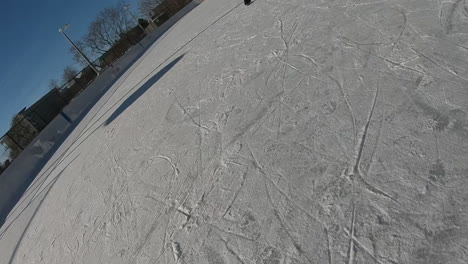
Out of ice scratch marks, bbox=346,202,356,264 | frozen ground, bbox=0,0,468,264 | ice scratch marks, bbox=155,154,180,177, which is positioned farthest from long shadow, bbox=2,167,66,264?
ice scratch marks, bbox=346,202,356,264

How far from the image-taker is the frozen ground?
1.90 metres

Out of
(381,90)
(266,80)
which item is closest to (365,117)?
(381,90)

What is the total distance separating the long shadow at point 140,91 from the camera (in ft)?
23.8

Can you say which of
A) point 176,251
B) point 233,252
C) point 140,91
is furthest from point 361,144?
point 140,91

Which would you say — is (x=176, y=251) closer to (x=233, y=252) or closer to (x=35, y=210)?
(x=233, y=252)

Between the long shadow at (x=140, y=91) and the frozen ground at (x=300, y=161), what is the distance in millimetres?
1921

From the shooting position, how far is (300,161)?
8.46 feet

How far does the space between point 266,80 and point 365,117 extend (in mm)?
1701

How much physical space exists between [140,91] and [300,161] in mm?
6075

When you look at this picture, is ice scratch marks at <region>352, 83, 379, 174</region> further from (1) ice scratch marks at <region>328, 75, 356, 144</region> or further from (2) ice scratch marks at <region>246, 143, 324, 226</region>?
(2) ice scratch marks at <region>246, 143, 324, 226</region>

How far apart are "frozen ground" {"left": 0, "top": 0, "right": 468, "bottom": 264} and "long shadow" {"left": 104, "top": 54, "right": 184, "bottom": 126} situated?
75.6 inches

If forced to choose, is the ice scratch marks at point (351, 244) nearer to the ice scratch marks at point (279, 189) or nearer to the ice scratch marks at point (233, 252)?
the ice scratch marks at point (279, 189)

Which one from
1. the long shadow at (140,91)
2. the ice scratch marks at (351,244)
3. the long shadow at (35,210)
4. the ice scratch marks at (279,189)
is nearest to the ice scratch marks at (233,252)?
the ice scratch marks at (279,189)

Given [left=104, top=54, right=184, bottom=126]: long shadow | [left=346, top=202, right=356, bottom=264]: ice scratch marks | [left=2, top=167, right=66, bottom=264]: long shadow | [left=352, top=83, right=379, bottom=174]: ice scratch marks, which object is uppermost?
[left=104, top=54, right=184, bottom=126]: long shadow
